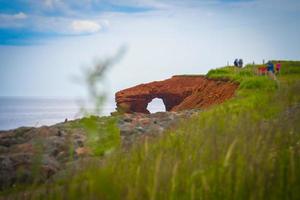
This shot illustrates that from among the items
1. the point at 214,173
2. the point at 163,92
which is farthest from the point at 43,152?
the point at 163,92

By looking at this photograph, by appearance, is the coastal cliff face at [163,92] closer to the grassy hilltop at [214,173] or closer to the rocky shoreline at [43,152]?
the rocky shoreline at [43,152]

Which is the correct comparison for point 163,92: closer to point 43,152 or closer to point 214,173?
point 43,152

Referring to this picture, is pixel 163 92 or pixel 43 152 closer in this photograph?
pixel 43 152

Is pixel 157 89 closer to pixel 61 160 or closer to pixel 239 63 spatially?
pixel 239 63

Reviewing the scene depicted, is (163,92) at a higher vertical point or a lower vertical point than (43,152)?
higher

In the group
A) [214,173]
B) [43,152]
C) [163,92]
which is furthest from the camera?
[163,92]

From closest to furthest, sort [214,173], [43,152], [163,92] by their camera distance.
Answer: [214,173], [43,152], [163,92]

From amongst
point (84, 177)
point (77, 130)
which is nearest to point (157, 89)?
point (77, 130)

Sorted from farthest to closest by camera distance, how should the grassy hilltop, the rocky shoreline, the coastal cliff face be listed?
1. the coastal cliff face
2. the rocky shoreline
3. the grassy hilltop

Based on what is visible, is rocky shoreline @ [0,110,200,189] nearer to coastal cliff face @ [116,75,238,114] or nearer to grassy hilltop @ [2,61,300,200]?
grassy hilltop @ [2,61,300,200]

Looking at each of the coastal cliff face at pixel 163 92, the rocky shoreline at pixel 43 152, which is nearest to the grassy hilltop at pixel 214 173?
the rocky shoreline at pixel 43 152

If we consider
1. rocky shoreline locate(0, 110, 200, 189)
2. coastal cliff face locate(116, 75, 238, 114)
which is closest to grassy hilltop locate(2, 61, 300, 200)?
rocky shoreline locate(0, 110, 200, 189)

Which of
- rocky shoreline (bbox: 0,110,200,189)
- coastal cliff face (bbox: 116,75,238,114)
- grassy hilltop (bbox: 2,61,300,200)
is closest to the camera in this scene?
grassy hilltop (bbox: 2,61,300,200)

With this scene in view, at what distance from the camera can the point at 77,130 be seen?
1553 cm
